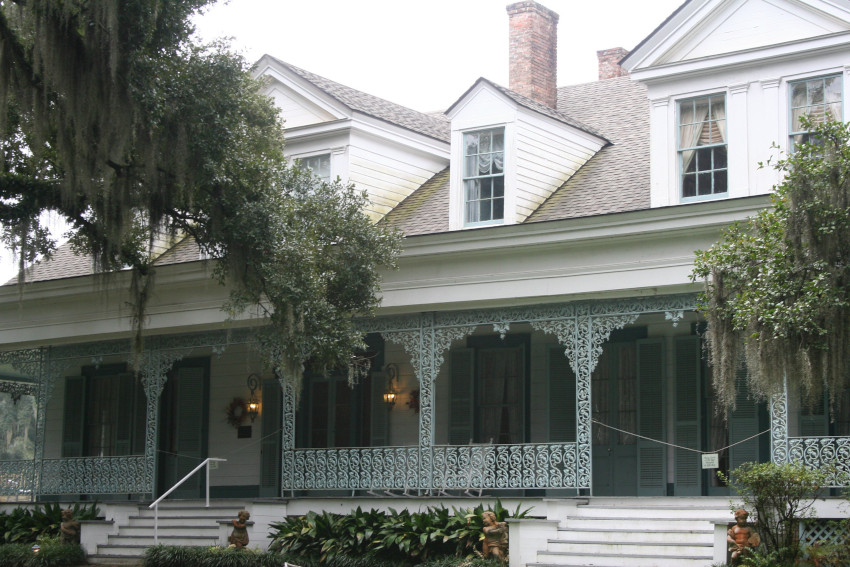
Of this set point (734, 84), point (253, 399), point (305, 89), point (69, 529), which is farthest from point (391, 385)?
point (734, 84)

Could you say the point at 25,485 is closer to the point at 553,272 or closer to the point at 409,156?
the point at 409,156

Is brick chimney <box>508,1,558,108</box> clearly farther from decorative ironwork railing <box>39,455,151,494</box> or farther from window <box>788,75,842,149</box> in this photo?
decorative ironwork railing <box>39,455,151,494</box>

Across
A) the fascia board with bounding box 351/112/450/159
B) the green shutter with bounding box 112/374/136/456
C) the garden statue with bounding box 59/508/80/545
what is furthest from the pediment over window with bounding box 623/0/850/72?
the green shutter with bounding box 112/374/136/456

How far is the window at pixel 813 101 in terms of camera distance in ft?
49.7

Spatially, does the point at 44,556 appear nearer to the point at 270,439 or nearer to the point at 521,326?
the point at 270,439

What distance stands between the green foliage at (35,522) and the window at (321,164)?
650cm

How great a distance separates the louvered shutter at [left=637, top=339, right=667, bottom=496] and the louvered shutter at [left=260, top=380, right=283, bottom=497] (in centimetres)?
663

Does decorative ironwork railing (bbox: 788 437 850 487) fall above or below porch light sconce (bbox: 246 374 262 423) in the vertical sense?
below

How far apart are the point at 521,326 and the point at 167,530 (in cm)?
631

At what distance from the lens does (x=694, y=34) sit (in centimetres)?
1620

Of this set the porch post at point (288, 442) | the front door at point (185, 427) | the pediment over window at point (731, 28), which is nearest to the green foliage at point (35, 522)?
the front door at point (185, 427)

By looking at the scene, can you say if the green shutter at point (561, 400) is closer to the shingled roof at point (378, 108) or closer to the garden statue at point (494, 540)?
the garden statue at point (494, 540)

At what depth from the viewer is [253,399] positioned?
21562 mm

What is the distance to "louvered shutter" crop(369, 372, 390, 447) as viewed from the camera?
19891mm
